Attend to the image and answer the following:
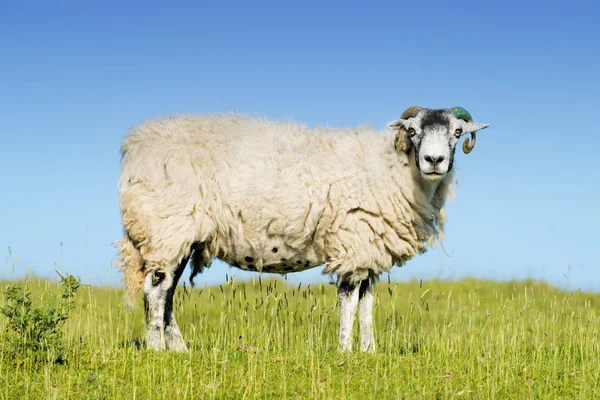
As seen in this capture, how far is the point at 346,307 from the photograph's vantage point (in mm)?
9484

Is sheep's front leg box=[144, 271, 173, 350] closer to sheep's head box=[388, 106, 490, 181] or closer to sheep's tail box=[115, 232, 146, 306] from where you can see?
sheep's tail box=[115, 232, 146, 306]

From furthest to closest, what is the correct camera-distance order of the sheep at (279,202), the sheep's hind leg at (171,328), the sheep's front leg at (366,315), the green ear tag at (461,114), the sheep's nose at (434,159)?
the green ear tag at (461,114) < the sheep's hind leg at (171,328) < the sheep at (279,202) < the sheep's front leg at (366,315) < the sheep's nose at (434,159)

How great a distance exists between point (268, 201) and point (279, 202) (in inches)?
6.7

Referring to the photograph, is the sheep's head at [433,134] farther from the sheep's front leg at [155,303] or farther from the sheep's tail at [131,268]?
the sheep's tail at [131,268]

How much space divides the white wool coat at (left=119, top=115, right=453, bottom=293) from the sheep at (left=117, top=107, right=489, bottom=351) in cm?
2

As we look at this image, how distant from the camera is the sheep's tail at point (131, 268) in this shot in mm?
10125

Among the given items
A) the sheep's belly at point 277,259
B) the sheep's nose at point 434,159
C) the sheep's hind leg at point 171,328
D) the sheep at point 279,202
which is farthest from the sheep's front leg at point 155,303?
the sheep's nose at point 434,159

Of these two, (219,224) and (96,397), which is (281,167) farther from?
(96,397)

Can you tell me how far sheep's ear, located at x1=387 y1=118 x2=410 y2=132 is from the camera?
32.5 feet

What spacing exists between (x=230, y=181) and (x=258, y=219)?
28.8 inches

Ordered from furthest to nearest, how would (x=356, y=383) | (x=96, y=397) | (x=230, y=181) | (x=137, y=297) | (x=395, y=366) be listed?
(x=137, y=297)
(x=230, y=181)
(x=395, y=366)
(x=356, y=383)
(x=96, y=397)

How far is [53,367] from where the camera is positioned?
809 cm

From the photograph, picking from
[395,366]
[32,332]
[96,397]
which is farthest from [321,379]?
[32,332]

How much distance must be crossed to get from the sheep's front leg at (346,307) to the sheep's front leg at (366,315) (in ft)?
0.88
